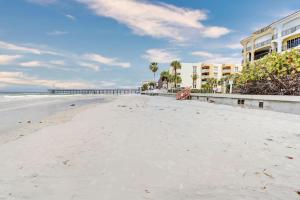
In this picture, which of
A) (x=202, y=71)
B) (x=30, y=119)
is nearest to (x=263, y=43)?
(x=30, y=119)

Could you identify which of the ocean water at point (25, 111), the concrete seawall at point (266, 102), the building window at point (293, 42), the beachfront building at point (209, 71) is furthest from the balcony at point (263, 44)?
the beachfront building at point (209, 71)

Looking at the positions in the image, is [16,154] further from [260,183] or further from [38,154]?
[260,183]

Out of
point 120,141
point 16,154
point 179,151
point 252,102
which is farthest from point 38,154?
point 252,102

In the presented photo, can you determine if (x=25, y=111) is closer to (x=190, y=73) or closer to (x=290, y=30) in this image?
(x=290, y=30)

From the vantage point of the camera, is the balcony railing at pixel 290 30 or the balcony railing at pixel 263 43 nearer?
the balcony railing at pixel 290 30

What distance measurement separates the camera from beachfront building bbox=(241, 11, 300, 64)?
129ft

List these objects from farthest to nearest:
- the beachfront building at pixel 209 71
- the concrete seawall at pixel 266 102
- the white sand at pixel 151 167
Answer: the beachfront building at pixel 209 71 → the concrete seawall at pixel 266 102 → the white sand at pixel 151 167

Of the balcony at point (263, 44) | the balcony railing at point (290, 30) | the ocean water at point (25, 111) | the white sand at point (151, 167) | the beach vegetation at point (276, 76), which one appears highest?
the balcony railing at point (290, 30)

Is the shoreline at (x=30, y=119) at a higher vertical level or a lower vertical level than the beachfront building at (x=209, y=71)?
lower

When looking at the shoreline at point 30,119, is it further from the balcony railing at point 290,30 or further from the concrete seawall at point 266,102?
the balcony railing at point 290,30

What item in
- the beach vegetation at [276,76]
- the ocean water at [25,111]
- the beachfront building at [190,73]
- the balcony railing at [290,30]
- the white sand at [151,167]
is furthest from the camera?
the beachfront building at [190,73]

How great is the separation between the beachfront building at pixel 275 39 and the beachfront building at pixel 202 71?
1558 inches

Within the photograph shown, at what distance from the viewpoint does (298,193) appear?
121 inches

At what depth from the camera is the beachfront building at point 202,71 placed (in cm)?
9544
